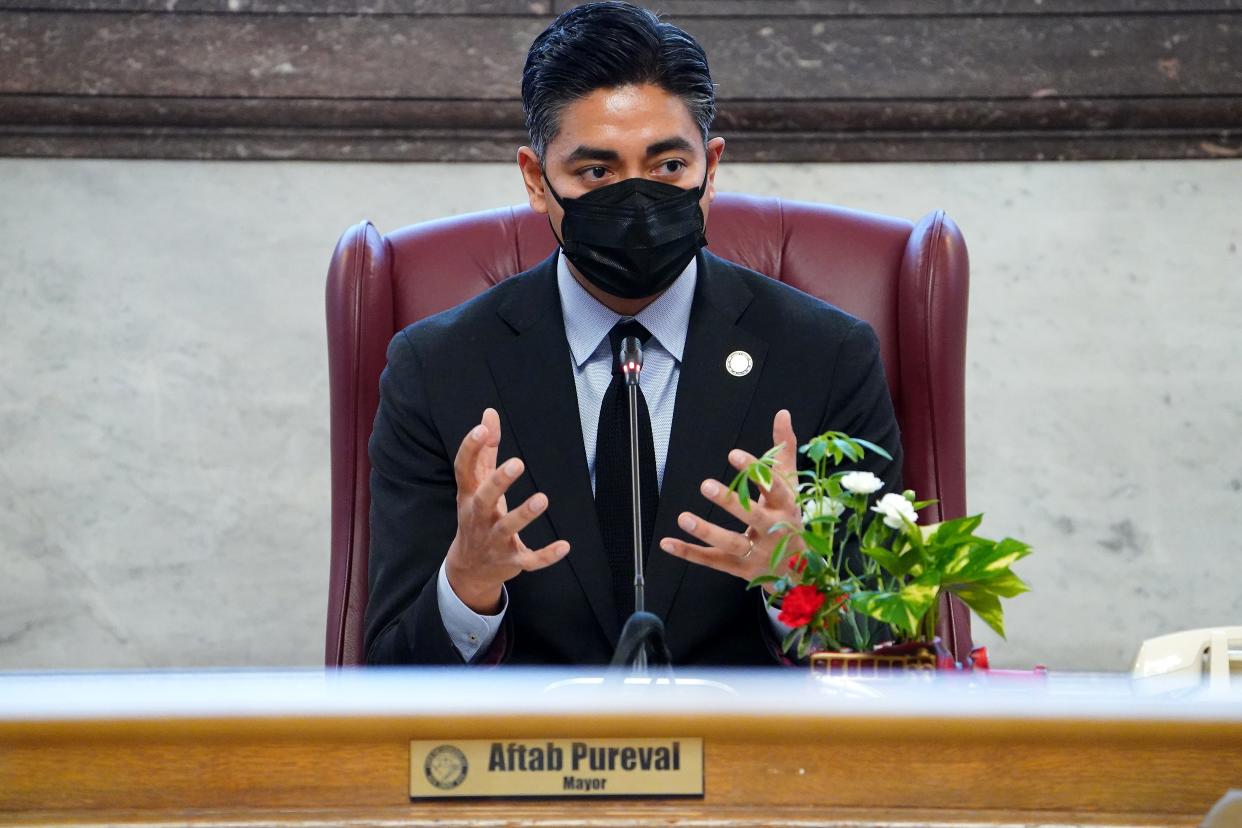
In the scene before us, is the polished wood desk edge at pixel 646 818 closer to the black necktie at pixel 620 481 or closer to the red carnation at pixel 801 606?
the red carnation at pixel 801 606

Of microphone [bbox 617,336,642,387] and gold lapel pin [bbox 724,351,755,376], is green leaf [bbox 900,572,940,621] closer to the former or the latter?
microphone [bbox 617,336,642,387]

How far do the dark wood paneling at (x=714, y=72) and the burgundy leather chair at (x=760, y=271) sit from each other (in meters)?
0.54

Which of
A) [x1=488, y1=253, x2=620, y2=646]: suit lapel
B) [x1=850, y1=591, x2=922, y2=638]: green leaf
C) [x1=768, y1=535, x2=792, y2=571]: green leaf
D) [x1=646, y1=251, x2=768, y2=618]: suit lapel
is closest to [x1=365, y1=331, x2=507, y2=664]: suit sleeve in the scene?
[x1=488, y1=253, x2=620, y2=646]: suit lapel

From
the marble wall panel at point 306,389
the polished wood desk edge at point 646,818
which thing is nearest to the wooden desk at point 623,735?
the polished wood desk edge at point 646,818

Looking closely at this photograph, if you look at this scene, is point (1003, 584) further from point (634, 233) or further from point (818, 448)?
point (634, 233)

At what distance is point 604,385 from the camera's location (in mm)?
1975

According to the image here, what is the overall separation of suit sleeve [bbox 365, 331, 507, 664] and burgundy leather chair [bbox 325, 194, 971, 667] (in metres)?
0.07

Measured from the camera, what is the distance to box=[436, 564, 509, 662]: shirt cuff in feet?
5.64

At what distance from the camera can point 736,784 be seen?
3.32 ft

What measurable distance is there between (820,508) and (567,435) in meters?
0.59

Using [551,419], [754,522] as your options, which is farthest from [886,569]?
[551,419]

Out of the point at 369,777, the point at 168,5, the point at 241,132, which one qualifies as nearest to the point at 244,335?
the point at 241,132

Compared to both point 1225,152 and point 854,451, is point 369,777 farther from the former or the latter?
point 1225,152

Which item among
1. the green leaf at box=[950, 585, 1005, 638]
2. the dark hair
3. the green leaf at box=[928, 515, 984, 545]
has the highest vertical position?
the dark hair
